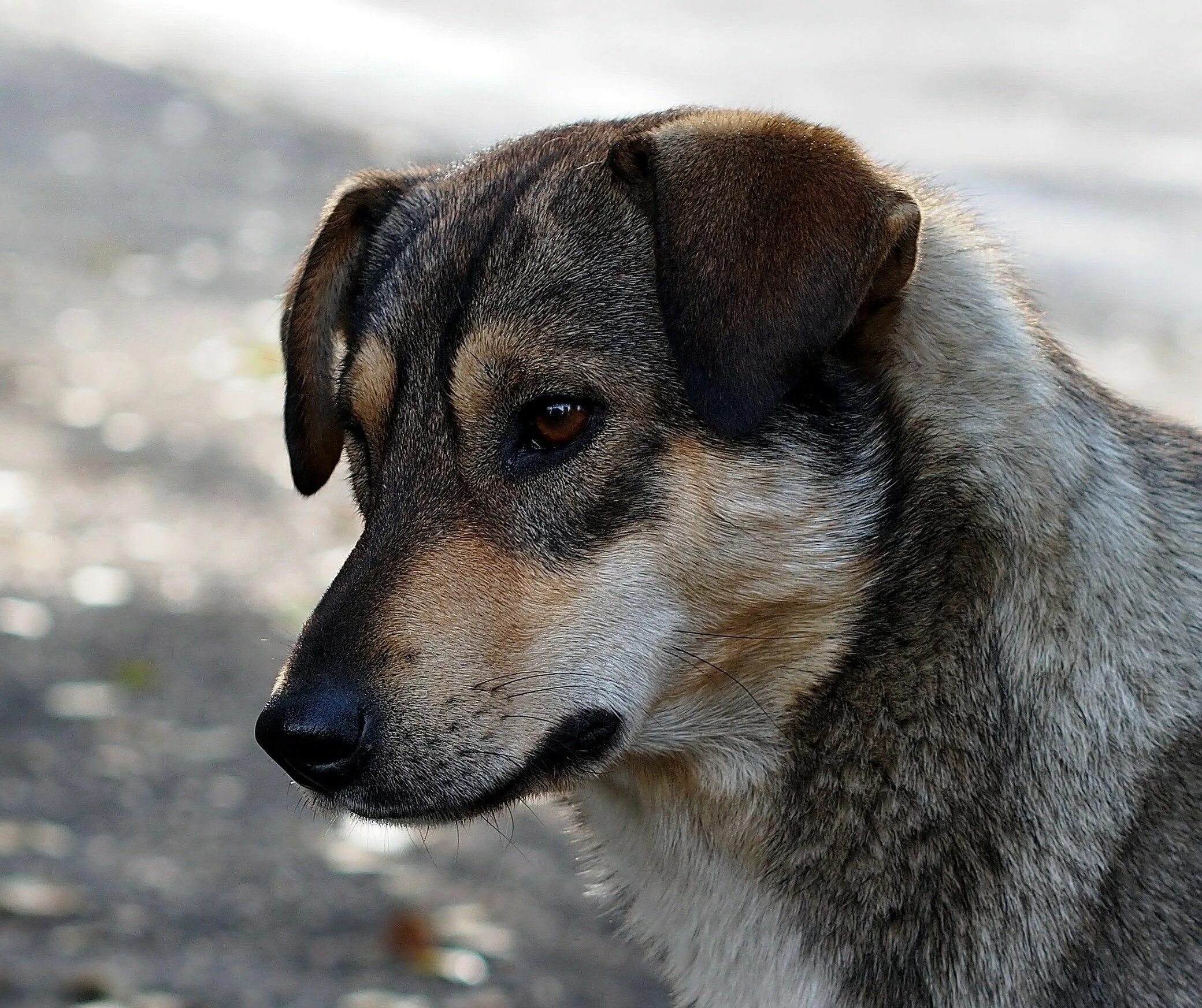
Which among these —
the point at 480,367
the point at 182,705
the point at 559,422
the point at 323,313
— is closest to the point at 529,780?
the point at 559,422

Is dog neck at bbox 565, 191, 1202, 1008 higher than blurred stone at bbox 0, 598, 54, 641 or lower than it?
higher

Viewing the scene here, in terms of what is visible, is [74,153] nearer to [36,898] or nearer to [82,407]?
[82,407]

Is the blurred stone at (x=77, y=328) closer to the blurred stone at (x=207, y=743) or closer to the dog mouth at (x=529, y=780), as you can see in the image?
the blurred stone at (x=207, y=743)

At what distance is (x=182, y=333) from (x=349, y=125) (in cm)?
361

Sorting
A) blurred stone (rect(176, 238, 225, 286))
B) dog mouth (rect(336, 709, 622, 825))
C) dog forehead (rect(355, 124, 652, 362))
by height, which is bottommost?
blurred stone (rect(176, 238, 225, 286))

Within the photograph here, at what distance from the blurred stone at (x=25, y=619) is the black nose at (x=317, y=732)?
12.0ft

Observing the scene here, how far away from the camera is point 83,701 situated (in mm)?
6062

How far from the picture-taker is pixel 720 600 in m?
3.21

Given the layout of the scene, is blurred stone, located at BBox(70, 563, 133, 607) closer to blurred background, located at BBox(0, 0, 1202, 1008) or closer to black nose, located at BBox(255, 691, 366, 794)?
blurred background, located at BBox(0, 0, 1202, 1008)

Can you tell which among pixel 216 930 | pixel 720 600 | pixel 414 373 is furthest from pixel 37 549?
pixel 720 600

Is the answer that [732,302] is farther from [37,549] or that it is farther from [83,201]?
[83,201]

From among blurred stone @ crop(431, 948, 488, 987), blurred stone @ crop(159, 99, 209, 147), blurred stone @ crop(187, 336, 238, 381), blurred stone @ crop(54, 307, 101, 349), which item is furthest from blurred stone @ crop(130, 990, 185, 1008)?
blurred stone @ crop(159, 99, 209, 147)

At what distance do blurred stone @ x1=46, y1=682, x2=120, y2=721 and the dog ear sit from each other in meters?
3.60

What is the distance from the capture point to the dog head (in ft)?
10.00
